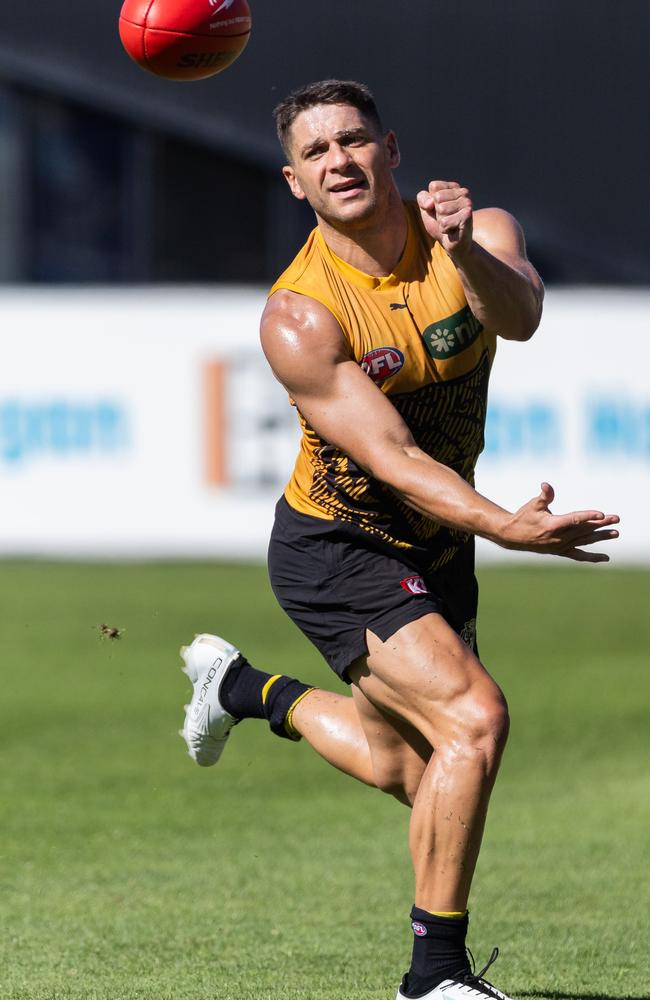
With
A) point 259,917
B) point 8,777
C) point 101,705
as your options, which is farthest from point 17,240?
point 259,917

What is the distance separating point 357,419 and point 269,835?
317 cm

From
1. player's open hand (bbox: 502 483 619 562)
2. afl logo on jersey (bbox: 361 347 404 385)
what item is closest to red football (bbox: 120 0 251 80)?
afl logo on jersey (bbox: 361 347 404 385)

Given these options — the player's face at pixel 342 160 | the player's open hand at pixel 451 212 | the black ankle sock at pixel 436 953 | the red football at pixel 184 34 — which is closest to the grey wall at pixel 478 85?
the red football at pixel 184 34

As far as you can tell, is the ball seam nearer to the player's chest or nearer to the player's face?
the player's face

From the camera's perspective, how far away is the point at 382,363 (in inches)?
211

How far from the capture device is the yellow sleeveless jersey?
17.7 feet

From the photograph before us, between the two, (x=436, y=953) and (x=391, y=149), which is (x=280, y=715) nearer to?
(x=436, y=953)

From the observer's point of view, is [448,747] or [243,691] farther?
[243,691]

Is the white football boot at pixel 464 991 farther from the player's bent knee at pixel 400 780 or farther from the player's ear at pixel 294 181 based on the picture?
the player's ear at pixel 294 181

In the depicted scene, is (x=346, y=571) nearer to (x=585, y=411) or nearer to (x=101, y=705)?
(x=101, y=705)

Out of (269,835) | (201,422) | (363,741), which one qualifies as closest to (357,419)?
(363,741)

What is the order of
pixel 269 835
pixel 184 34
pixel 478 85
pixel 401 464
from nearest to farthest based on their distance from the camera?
pixel 401 464 < pixel 184 34 < pixel 269 835 < pixel 478 85

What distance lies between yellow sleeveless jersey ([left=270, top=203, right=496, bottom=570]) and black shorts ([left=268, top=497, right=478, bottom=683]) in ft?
0.19

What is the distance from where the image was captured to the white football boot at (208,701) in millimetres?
7016
